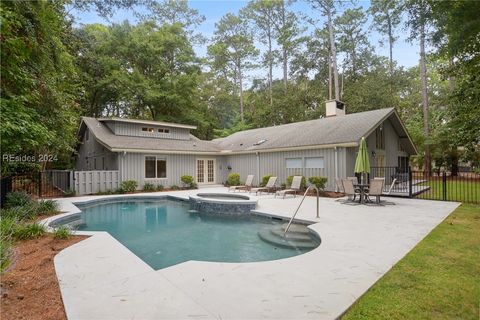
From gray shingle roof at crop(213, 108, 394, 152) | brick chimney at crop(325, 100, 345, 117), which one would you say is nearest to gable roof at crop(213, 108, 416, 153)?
gray shingle roof at crop(213, 108, 394, 152)

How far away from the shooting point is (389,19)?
27.0m

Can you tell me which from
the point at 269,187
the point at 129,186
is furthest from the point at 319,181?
the point at 129,186

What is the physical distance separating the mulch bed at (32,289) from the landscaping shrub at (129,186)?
10972mm

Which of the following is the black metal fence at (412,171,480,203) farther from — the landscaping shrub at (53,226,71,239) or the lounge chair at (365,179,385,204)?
the landscaping shrub at (53,226,71,239)

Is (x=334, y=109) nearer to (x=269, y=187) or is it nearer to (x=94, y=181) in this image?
(x=269, y=187)

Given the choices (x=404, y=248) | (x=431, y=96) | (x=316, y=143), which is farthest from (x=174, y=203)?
(x=431, y=96)

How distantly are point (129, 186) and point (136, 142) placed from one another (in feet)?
10.3

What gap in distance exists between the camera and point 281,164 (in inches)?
645

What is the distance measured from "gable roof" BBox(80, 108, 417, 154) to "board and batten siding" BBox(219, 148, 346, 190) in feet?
1.59

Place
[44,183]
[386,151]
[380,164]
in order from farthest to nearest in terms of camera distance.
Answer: [386,151]
[380,164]
[44,183]

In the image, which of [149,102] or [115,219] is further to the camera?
[149,102]

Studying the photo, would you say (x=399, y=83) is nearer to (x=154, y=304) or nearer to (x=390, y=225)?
(x=390, y=225)

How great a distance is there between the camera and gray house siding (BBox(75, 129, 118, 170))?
55.6ft

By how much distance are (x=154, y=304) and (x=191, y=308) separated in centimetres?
43
